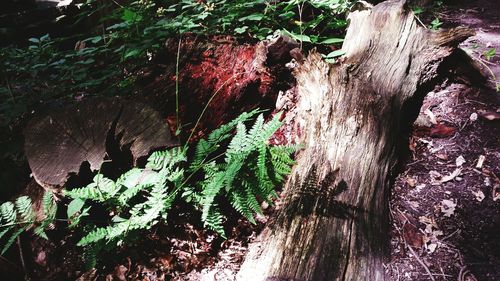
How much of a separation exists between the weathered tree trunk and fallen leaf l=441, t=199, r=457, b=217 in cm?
46

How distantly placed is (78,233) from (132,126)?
91cm

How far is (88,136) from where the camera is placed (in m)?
2.15

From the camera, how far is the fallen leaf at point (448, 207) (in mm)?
2287

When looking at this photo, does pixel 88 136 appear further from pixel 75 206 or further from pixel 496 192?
pixel 496 192

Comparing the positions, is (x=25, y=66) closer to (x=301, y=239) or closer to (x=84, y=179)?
(x=84, y=179)

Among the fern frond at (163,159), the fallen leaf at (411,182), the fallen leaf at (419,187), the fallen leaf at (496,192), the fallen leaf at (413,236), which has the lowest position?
the fallen leaf at (413,236)

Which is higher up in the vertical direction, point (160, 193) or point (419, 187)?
point (160, 193)

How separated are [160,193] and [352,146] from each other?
1.45 m

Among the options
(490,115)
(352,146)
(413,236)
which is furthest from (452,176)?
(352,146)

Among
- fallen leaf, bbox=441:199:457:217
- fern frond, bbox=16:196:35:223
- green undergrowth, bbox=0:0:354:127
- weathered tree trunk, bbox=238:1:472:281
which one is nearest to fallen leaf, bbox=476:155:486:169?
fallen leaf, bbox=441:199:457:217

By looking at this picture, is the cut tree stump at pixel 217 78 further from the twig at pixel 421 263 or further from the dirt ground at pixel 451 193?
the twig at pixel 421 263

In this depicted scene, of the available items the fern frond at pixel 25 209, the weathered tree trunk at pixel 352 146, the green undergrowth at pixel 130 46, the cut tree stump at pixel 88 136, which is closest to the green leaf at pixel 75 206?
the cut tree stump at pixel 88 136

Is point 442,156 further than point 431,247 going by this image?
Yes

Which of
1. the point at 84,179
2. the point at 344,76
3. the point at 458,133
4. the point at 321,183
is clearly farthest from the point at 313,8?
the point at 84,179
